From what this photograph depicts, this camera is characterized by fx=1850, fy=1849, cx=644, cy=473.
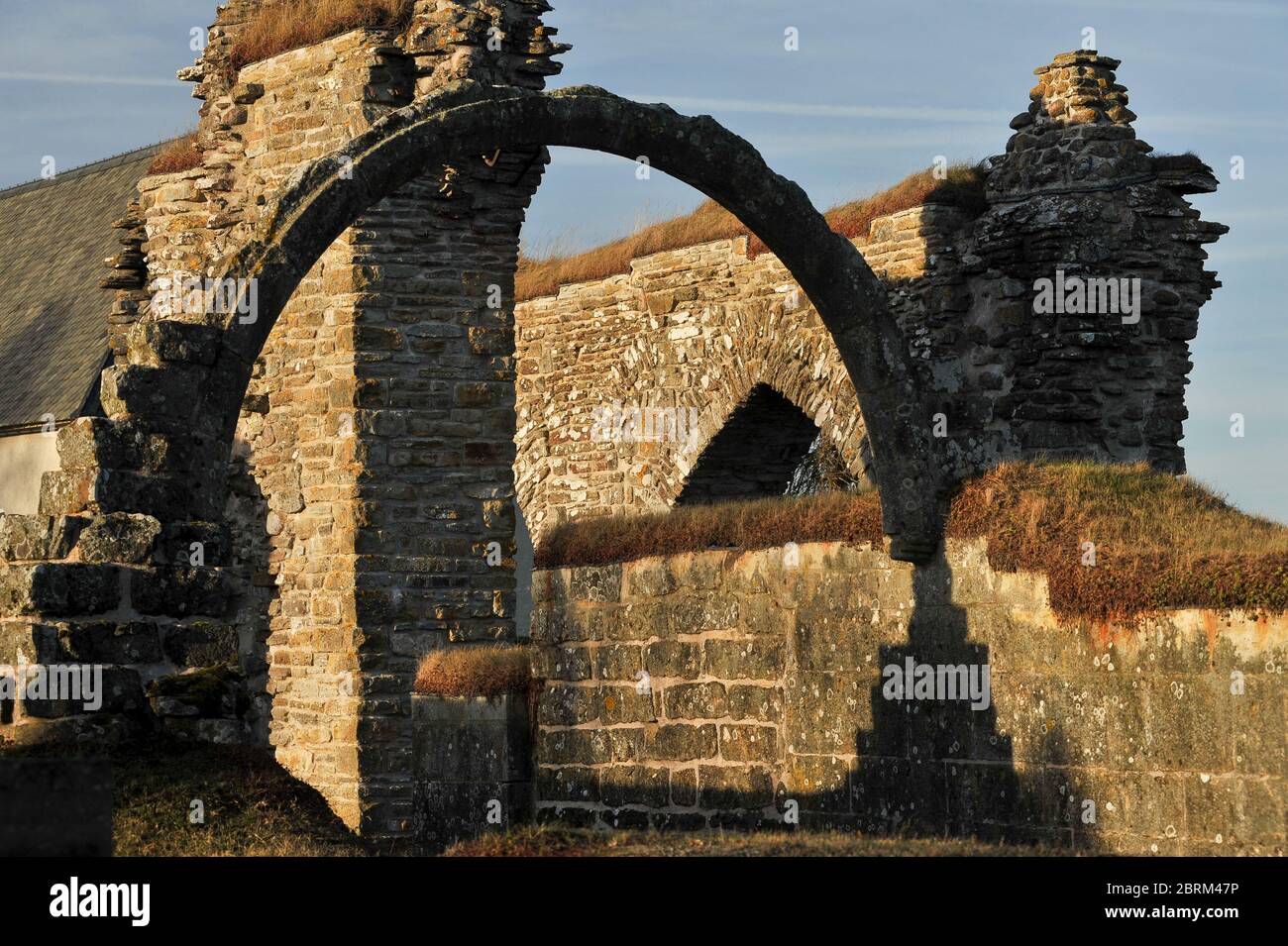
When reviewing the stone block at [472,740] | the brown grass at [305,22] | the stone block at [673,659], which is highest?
the brown grass at [305,22]

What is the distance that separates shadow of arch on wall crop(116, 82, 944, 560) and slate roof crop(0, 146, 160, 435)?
1968 centimetres

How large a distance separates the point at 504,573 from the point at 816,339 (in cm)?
394

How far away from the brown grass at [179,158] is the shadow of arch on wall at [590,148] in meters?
7.43

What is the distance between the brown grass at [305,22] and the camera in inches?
564

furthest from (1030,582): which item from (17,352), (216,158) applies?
(17,352)

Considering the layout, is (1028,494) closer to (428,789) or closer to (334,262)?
(428,789)

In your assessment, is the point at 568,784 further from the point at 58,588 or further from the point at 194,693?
the point at 58,588

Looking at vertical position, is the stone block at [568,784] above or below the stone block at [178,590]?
below

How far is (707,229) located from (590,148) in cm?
919

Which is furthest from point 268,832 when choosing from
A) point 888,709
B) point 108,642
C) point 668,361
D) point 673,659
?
point 668,361

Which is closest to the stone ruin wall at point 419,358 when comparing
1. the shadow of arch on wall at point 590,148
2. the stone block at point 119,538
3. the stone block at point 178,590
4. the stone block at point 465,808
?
the stone block at point 465,808

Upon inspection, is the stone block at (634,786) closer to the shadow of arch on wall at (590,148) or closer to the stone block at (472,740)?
the stone block at (472,740)

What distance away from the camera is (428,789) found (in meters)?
10.8
